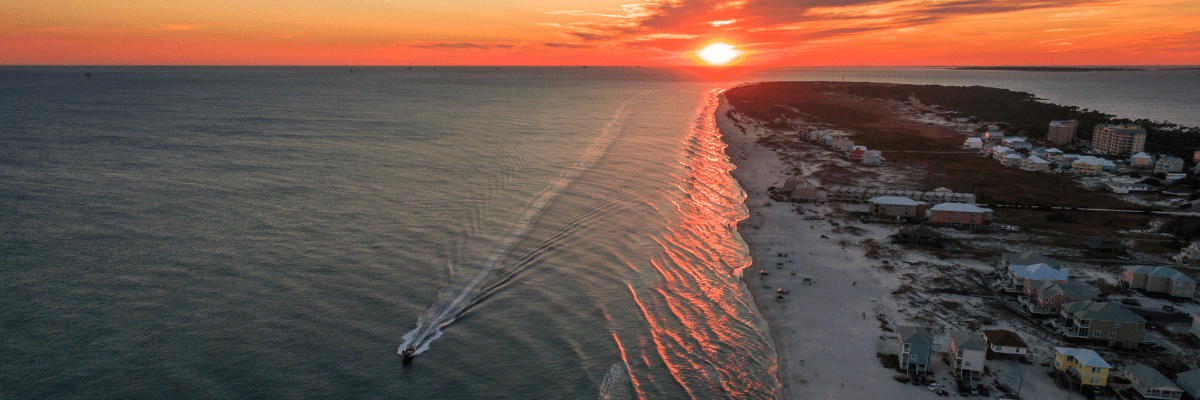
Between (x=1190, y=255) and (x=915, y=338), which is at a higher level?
(x=1190, y=255)

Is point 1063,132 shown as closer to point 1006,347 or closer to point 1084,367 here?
point 1006,347

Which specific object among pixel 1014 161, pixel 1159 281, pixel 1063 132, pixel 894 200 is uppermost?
pixel 1063 132

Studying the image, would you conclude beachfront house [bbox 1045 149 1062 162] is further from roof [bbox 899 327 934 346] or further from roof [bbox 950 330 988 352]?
roof [bbox 899 327 934 346]

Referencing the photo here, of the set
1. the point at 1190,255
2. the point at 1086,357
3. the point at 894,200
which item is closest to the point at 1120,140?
the point at 1190,255

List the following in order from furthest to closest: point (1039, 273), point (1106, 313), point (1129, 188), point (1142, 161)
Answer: point (1142, 161)
point (1129, 188)
point (1039, 273)
point (1106, 313)

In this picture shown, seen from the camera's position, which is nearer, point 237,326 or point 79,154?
point 237,326

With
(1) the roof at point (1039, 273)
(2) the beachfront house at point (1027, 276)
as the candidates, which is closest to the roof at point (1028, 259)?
(2) the beachfront house at point (1027, 276)

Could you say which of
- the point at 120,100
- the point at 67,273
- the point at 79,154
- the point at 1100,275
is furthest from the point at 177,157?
the point at 120,100

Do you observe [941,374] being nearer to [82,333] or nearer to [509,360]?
[509,360]
